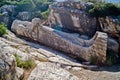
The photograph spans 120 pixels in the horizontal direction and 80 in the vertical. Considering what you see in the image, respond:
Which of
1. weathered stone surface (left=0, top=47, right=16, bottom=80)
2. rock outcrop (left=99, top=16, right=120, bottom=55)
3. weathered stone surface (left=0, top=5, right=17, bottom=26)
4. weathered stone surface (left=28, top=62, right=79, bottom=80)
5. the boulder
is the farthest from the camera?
the boulder

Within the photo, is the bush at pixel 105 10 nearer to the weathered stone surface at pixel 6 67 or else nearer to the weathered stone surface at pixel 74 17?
the weathered stone surface at pixel 74 17

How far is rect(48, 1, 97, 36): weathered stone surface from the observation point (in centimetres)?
1541

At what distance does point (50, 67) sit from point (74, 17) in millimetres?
8200

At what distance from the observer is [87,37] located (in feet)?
49.5

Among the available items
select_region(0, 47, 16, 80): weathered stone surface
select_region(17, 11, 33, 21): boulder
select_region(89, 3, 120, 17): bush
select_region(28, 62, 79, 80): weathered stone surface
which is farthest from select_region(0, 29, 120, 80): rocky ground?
select_region(89, 3, 120, 17): bush

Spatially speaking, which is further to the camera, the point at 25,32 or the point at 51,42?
the point at 25,32

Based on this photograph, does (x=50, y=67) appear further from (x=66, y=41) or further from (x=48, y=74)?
(x=66, y=41)

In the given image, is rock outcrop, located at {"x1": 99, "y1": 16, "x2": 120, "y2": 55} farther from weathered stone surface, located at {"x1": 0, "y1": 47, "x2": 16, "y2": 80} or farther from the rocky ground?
weathered stone surface, located at {"x1": 0, "y1": 47, "x2": 16, "y2": 80}

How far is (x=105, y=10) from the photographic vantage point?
14852 mm

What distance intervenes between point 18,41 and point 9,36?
96 centimetres

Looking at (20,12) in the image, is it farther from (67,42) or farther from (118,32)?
(118,32)

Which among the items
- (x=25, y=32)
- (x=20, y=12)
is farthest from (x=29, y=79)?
(x=20, y=12)

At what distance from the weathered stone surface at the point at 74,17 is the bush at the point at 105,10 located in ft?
1.35

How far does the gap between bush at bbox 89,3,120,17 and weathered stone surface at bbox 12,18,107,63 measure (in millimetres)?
2066
